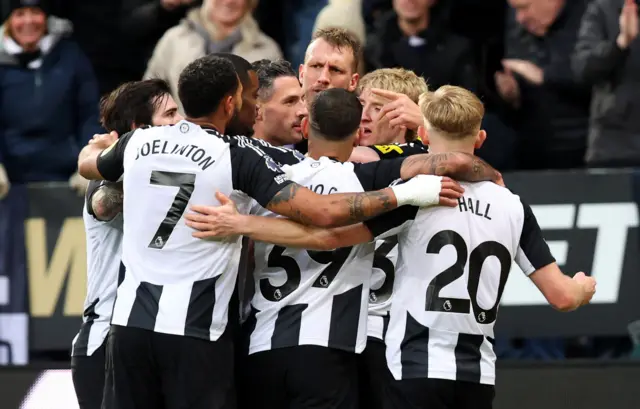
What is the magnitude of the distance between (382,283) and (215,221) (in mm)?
917

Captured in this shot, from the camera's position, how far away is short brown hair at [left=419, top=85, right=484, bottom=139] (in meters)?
4.60

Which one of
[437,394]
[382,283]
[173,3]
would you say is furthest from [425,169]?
[173,3]

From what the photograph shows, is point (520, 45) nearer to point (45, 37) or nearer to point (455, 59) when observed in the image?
point (455, 59)

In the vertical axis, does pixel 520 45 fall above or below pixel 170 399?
above

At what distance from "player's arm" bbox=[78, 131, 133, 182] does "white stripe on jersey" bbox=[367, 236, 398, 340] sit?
1.11 m

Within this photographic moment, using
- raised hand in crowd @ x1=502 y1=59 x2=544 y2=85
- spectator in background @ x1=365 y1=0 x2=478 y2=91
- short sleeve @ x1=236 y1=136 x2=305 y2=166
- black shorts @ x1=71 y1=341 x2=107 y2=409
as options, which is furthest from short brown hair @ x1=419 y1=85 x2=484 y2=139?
raised hand in crowd @ x1=502 y1=59 x2=544 y2=85

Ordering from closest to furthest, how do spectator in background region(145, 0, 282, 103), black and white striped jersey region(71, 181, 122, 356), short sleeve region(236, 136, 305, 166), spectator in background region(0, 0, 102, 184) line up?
short sleeve region(236, 136, 305, 166)
black and white striped jersey region(71, 181, 122, 356)
spectator in background region(145, 0, 282, 103)
spectator in background region(0, 0, 102, 184)

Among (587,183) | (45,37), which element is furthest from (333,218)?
(45,37)

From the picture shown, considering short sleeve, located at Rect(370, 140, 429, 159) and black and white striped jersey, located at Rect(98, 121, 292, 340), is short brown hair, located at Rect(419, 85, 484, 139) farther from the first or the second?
black and white striped jersey, located at Rect(98, 121, 292, 340)

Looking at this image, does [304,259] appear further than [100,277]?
No

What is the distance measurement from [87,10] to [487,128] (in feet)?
9.82

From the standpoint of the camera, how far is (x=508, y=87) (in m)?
8.06

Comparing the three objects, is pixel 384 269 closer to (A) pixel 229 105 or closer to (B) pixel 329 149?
(B) pixel 329 149

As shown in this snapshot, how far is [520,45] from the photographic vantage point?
8.09 metres
